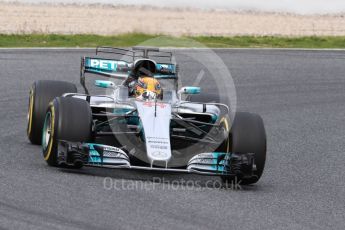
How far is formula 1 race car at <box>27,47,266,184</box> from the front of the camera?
10.3 meters

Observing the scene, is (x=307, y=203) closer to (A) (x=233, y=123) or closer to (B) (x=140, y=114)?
(A) (x=233, y=123)

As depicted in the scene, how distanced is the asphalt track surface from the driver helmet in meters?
1.09

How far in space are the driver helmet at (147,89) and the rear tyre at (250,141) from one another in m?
1.28

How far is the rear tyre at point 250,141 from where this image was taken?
34.4 ft

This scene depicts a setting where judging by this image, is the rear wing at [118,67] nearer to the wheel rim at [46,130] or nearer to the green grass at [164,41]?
the wheel rim at [46,130]

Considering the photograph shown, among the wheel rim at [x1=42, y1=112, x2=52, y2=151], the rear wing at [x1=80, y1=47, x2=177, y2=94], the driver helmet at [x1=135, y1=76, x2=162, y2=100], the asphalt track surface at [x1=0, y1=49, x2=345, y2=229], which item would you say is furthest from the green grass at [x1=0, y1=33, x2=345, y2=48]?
the wheel rim at [x1=42, y1=112, x2=52, y2=151]

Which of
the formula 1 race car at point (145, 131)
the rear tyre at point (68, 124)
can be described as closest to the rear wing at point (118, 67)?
the formula 1 race car at point (145, 131)

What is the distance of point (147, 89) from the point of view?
11.7 metres

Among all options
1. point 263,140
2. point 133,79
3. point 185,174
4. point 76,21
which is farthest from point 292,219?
point 76,21

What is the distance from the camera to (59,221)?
26.7 feet

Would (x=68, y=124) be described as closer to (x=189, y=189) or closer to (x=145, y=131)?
(x=145, y=131)

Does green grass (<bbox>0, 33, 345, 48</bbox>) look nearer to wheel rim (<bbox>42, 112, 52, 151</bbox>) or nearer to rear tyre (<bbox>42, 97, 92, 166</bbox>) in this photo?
wheel rim (<bbox>42, 112, 52, 151</bbox>)

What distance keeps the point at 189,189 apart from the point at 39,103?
118 inches

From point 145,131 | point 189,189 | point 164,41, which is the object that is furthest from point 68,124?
point 164,41
